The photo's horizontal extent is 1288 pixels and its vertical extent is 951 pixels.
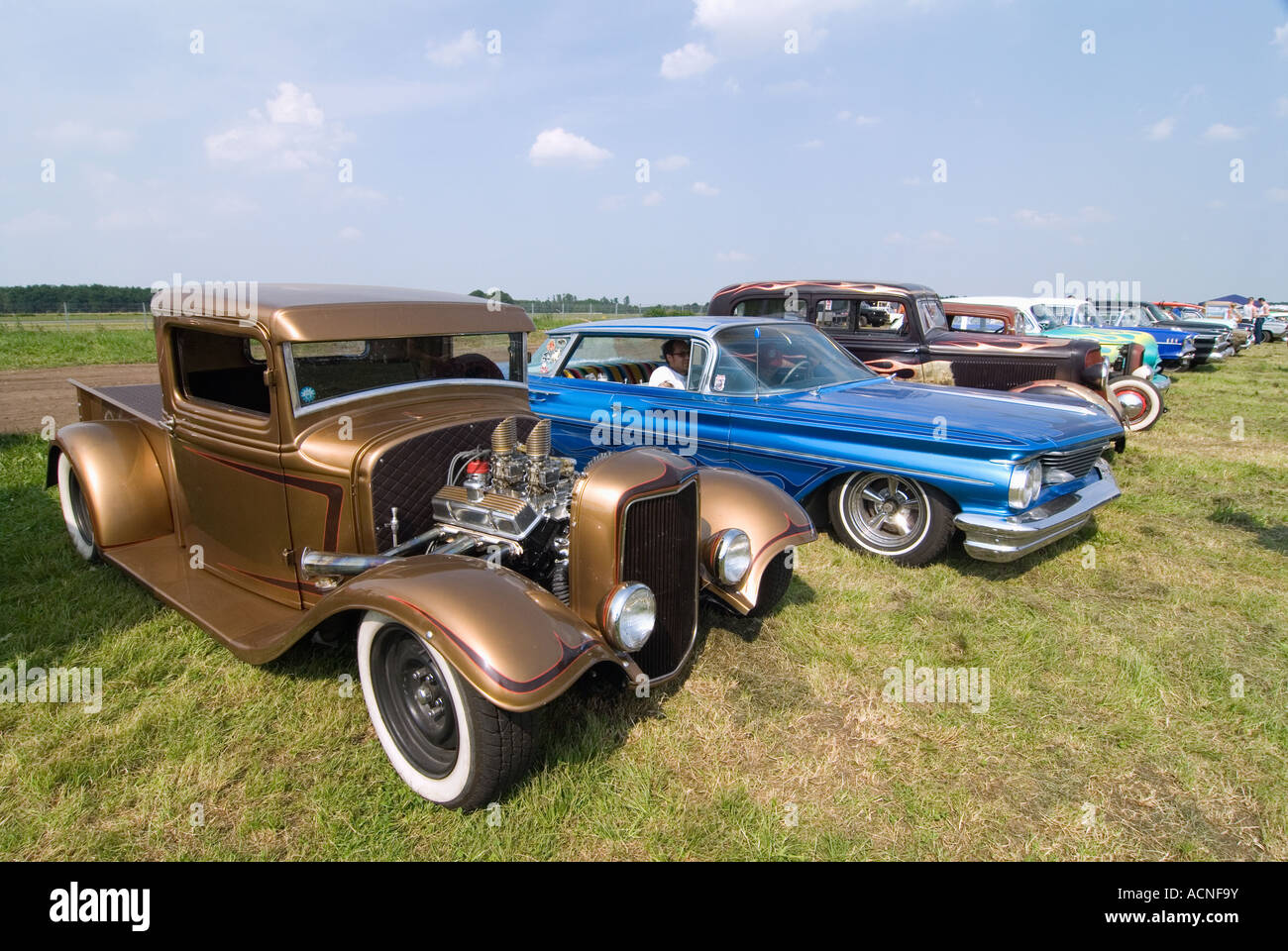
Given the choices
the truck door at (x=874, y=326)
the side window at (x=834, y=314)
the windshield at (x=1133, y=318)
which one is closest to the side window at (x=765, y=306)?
the side window at (x=834, y=314)

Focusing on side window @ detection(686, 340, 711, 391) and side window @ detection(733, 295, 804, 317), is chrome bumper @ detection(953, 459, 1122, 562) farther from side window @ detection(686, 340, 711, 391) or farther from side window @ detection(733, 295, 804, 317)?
side window @ detection(733, 295, 804, 317)

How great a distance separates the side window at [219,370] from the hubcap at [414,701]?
1763mm

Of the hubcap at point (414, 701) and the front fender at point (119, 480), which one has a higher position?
the front fender at point (119, 480)

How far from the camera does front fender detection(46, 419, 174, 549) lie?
4148 mm

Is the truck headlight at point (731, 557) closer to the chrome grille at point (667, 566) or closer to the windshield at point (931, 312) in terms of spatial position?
the chrome grille at point (667, 566)

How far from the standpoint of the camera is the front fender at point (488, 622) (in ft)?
7.50

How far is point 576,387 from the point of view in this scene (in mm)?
6199

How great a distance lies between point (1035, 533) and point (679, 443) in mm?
2536

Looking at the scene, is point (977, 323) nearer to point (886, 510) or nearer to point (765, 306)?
point (765, 306)

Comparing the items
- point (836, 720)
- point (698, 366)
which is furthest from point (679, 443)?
point (836, 720)

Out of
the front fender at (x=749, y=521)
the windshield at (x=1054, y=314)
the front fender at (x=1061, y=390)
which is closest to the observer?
the front fender at (x=749, y=521)

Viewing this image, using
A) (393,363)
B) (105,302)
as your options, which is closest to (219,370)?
(393,363)

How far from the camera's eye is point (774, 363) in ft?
18.4
